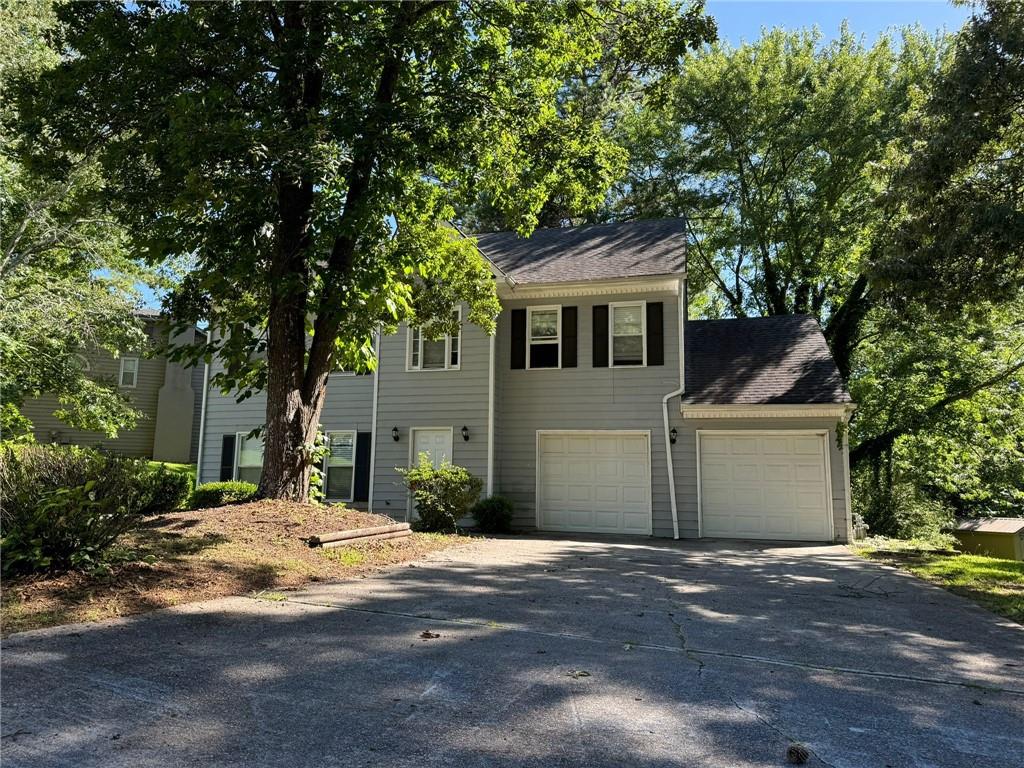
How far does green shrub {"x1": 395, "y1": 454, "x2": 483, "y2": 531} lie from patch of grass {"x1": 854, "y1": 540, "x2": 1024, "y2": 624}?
6.81 metres

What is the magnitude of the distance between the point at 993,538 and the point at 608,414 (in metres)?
12.4

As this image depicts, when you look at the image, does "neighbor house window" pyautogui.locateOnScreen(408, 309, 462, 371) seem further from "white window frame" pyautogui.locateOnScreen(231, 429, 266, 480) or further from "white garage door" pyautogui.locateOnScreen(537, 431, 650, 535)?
"white window frame" pyautogui.locateOnScreen(231, 429, 266, 480)

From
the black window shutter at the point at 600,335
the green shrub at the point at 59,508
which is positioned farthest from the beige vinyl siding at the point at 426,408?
the green shrub at the point at 59,508

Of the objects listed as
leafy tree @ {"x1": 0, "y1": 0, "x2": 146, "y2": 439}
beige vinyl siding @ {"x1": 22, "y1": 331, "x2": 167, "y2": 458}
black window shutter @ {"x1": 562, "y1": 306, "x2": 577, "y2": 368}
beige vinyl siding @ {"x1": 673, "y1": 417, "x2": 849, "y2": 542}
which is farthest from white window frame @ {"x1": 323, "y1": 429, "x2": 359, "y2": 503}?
beige vinyl siding @ {"x1": 22, "y1": 331, "x2": 167, "y2": 458}

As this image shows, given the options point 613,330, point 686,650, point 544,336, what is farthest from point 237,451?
point 686,650

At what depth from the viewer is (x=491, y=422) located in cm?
1428

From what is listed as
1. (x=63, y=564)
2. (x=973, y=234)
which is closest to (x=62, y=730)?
(x=63, y=564)

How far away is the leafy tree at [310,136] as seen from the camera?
24.6 feet

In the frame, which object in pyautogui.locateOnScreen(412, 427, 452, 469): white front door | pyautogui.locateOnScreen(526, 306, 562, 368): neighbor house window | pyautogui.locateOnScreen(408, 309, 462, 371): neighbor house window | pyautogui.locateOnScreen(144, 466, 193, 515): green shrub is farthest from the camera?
pyautogui.locateOnScreen(408, 309, 462, 371): neighbor house window

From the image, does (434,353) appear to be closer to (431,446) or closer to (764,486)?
(431,446)

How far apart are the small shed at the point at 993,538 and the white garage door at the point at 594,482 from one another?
10447 mm

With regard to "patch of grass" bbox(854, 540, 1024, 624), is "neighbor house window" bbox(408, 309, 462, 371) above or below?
above

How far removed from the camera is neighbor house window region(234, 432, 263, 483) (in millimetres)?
15836

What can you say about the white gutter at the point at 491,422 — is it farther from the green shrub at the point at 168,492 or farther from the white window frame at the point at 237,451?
the green shrub at the point at 168,492
